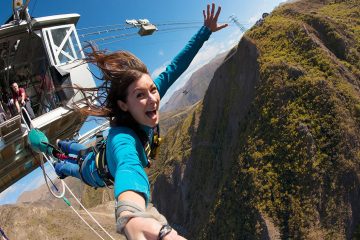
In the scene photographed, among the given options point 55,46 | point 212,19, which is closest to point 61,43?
point 55,46

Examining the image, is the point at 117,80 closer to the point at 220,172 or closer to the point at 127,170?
the point at 127,170

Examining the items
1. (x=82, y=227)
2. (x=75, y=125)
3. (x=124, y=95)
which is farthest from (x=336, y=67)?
(x=124, y=95)

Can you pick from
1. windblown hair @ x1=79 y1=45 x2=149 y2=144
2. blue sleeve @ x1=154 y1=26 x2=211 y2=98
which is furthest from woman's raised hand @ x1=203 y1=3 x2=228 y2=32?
windblown hair @ x1=79 y1=45 x2=149 y2=144

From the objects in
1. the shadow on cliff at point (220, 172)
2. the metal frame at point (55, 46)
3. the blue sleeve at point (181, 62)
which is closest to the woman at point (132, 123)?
the blue sleeve at point (181, 62)

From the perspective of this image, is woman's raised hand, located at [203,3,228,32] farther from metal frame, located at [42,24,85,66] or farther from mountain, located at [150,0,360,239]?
mountain, located at [150,0,360,239]

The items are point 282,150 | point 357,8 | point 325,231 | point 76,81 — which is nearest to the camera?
point 76,81

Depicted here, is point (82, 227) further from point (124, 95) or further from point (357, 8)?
point (357, 8)

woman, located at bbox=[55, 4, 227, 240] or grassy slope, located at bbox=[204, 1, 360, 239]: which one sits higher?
woman, located at bbox=[55, 4, 227, 240]
